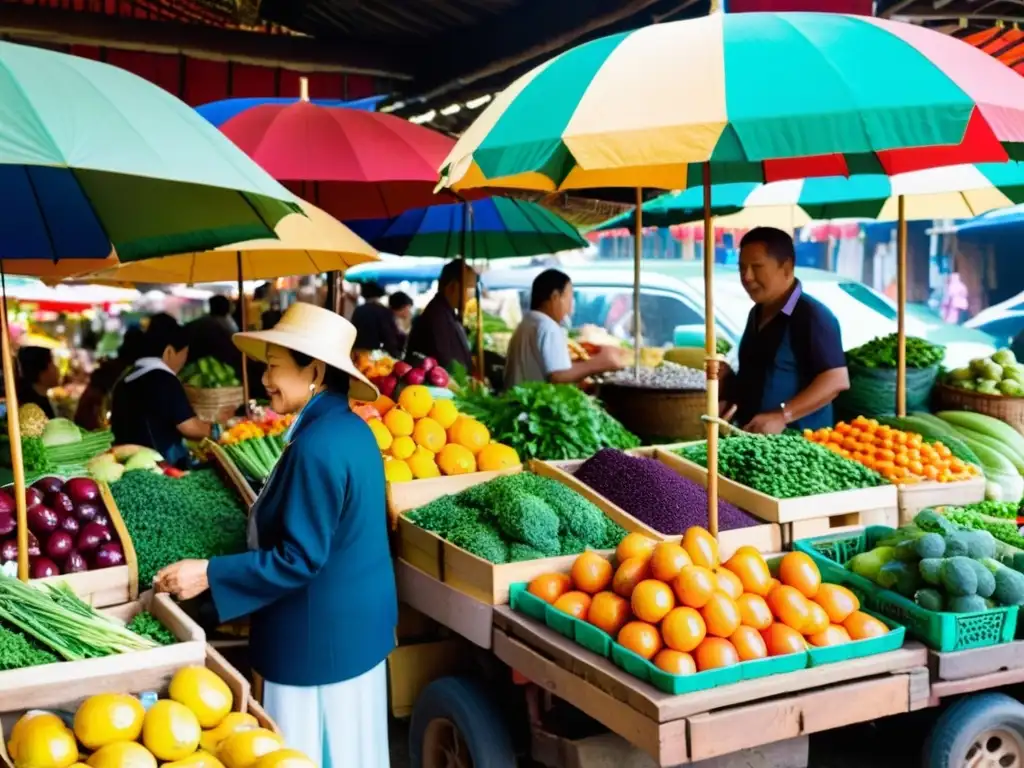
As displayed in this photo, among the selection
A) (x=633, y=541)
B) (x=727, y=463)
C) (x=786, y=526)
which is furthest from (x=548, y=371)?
(x=633, y=541)

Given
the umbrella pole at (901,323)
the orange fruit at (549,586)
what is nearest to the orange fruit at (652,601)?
the orange fruit at (549,586)

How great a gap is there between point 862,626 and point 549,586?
3.15 feet

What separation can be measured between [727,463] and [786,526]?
440 millimetres

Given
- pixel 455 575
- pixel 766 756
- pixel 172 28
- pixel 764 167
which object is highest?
pixel 172 28

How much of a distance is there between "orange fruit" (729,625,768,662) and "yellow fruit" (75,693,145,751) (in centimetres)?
154

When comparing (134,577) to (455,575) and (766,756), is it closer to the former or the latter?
(455,575)

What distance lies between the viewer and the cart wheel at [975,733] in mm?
3000

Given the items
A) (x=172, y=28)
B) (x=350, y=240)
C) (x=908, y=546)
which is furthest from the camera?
(x=172, y=28)

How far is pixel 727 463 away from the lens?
409cm

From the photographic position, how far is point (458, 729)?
10.9ft

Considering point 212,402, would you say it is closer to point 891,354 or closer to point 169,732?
point 891,354

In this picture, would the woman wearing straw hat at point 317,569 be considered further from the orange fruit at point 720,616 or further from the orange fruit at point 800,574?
the orange fruit at point 800,574

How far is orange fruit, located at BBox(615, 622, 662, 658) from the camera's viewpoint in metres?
2.65

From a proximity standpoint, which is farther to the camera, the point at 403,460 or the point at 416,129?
the point at 416,129
